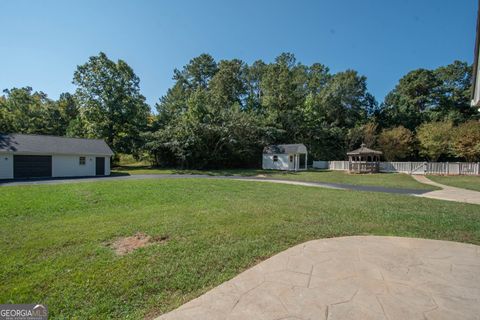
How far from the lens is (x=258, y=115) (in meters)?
33.7

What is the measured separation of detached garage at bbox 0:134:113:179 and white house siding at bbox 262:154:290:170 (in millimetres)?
17251

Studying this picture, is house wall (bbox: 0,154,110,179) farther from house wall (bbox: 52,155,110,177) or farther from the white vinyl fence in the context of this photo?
the white vinyl fence

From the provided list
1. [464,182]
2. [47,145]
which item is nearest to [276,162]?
[464,182]

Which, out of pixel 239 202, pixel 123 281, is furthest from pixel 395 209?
pixel 123 281

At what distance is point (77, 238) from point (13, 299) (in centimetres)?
200

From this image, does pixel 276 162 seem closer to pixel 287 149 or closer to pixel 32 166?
pixel 287 149

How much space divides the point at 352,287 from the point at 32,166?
74.1 feet

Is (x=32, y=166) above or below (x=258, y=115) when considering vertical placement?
below

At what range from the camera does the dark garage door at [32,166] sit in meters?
17.2

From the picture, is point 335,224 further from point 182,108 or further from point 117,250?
point 182,108

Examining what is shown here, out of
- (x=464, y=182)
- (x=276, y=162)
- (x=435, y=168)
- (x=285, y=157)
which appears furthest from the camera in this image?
(x=276, y=162)

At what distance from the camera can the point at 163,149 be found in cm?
2898

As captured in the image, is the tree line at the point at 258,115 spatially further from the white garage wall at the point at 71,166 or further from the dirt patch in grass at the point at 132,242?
the dirt patch in grass at the point at 132,242

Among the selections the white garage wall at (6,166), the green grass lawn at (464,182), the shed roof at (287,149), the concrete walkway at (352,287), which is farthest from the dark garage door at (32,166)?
the green grass lawn at (464,182)
